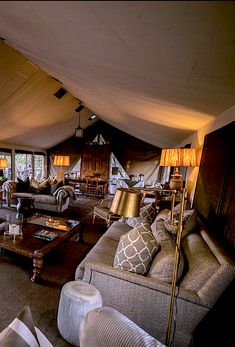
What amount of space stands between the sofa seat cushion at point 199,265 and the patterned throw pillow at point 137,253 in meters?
0.30

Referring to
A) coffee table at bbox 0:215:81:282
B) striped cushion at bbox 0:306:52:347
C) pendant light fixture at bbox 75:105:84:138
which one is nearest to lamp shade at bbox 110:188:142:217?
striped cushion at bbox 0:306:52:347

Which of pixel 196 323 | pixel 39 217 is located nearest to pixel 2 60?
pixel 39 217

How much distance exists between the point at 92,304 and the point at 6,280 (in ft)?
4.36

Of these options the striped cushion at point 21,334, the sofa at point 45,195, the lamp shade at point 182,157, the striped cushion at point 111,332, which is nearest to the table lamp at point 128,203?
the striped cushion at point 111,332

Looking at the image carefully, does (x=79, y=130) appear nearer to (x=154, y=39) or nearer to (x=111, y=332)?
(x=154, y=39)

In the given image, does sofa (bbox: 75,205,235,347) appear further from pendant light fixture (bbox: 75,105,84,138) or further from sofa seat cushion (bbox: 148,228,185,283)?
pendant light fixture (bbox: 75,105,84,138)

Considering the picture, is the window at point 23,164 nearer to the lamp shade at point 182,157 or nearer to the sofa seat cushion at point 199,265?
the lamp shade at point 182,157

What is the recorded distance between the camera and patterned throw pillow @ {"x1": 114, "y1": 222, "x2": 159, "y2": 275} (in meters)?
1.57

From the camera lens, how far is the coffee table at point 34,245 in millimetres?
2154

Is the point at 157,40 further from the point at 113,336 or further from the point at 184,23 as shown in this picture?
the point at 113,336

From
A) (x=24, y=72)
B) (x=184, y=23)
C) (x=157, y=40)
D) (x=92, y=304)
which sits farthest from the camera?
(x=24, y=72)

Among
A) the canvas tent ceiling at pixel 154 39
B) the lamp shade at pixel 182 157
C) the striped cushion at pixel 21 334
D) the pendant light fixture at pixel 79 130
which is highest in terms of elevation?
the pendant light fixture at pixel 79 130

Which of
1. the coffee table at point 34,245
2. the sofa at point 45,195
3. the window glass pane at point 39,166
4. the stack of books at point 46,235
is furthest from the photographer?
the window glass pane at point 39,166

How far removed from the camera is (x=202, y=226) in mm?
1850
